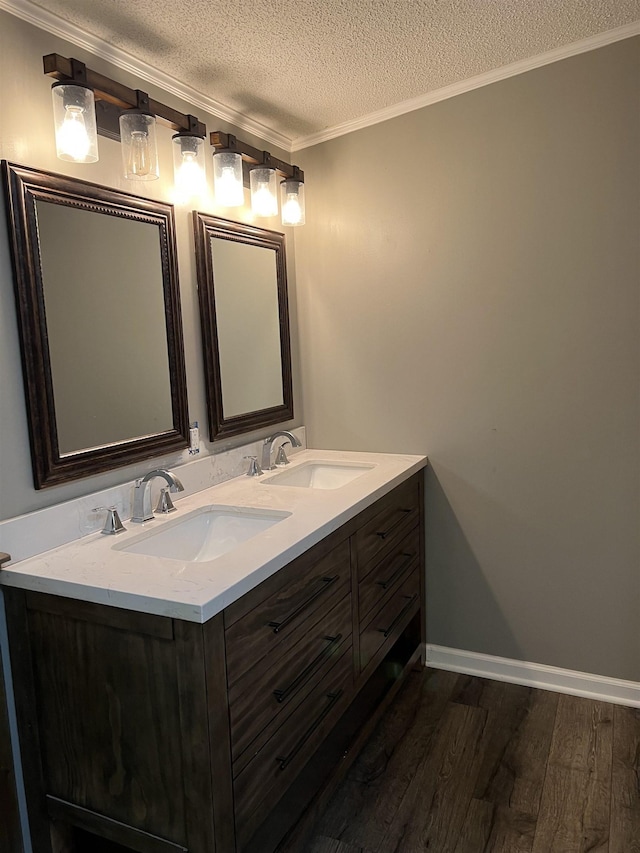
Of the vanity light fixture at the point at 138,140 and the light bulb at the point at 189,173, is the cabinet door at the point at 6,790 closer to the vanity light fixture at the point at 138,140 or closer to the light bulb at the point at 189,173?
the vanity light fixture at the point at 138,140

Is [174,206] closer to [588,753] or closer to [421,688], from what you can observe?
[421,688]

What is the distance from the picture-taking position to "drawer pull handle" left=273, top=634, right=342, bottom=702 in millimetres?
1527

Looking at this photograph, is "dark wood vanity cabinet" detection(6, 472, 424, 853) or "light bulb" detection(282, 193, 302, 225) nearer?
"dark wood vanity cabinet" detection(6, 472, 424, 853)

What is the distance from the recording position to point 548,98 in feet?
7.09

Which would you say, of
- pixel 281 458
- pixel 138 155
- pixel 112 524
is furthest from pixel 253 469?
pixel 138 155

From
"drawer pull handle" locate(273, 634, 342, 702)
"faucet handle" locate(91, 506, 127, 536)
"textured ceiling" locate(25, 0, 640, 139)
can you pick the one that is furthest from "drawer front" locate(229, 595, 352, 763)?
"textured ceiling" locate(25, 0, 640, 139)

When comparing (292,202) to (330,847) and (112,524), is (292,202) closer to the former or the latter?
(112,524)

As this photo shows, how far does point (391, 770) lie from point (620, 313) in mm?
1684

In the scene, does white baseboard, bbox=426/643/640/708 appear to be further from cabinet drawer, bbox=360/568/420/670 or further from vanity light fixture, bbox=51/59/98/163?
vanity light fixture, bbox=51/59/98/163

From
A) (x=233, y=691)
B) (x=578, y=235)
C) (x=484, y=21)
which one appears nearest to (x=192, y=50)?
(x=484, y=21)

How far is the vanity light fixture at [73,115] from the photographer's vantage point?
1544 mm

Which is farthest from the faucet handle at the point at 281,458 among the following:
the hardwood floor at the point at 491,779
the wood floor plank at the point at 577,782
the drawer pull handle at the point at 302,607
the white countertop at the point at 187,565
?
the wood floor plank at the point at 577,782

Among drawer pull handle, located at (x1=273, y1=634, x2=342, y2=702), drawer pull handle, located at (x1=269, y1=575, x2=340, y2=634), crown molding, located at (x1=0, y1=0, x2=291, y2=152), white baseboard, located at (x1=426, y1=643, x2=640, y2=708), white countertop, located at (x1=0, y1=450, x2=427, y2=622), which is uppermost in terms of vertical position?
crown molding, located at (x1=0, y1=0, x2=291, y2=152)

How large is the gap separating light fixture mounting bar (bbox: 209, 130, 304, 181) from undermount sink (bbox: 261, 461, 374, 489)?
1.14m
